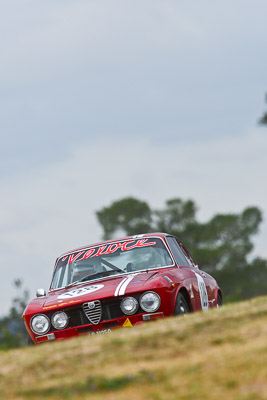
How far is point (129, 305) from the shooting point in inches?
468

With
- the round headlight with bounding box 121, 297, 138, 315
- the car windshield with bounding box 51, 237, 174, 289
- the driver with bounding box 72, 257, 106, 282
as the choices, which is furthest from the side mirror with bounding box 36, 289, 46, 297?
the round headlight with bounding box 121, 297, 138, 315

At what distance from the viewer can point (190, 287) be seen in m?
13.1

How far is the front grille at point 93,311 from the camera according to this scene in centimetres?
1197

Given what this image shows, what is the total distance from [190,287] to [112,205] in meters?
62.2

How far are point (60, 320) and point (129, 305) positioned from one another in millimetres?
950

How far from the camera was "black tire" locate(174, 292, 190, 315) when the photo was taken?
12.1 m

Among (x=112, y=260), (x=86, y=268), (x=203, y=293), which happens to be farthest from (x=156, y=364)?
(x=203, y=293)

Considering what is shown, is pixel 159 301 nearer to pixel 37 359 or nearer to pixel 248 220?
pixel 37 359

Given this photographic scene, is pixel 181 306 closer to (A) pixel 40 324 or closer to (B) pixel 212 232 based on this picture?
(A) pixel 40 324

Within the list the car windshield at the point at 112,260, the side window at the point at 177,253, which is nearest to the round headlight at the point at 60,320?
the car windshield at the point at 112,260

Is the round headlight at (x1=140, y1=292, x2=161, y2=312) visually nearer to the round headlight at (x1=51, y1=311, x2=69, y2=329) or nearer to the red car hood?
the red car hood

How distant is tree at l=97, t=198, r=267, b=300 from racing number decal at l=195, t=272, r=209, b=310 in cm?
4645

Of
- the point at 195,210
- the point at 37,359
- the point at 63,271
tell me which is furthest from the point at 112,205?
the point at 37,359

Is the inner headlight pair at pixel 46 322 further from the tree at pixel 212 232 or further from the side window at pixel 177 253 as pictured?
the tree at pixel 212 232
